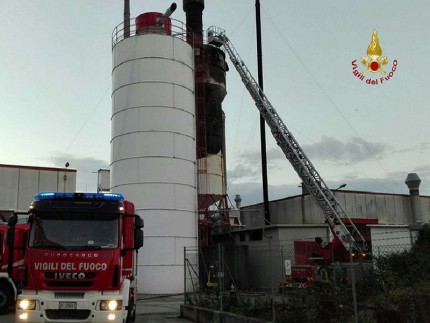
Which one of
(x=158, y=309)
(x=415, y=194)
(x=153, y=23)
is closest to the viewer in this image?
(x=158, y=309)

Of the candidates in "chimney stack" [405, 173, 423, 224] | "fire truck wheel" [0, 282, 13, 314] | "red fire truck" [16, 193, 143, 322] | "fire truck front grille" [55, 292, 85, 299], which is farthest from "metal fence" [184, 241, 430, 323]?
"chimney stack" [405, 173, 423, 224]

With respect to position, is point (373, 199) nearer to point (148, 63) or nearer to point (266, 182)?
point (266, 182)

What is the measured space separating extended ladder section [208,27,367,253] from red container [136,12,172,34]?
495 centimetres

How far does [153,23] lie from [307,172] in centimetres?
1380

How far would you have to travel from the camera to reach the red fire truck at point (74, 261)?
927 cm

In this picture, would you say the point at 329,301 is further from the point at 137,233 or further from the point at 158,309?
the point at 158,309

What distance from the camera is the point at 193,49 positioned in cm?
3009

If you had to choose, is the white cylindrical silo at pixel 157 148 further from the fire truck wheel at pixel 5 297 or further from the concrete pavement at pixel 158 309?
the fire truck wheel at pixel 5 297

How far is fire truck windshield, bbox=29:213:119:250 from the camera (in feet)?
31.8

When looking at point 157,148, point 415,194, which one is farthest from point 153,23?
point 415,194

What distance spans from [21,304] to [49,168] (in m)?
26.6

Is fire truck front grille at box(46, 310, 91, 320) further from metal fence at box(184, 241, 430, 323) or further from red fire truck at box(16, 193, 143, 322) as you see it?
metal fence at box(184, 241, 430, 323)

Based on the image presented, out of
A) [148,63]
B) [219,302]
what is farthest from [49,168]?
[219,302]

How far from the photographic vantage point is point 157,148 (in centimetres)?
2639
